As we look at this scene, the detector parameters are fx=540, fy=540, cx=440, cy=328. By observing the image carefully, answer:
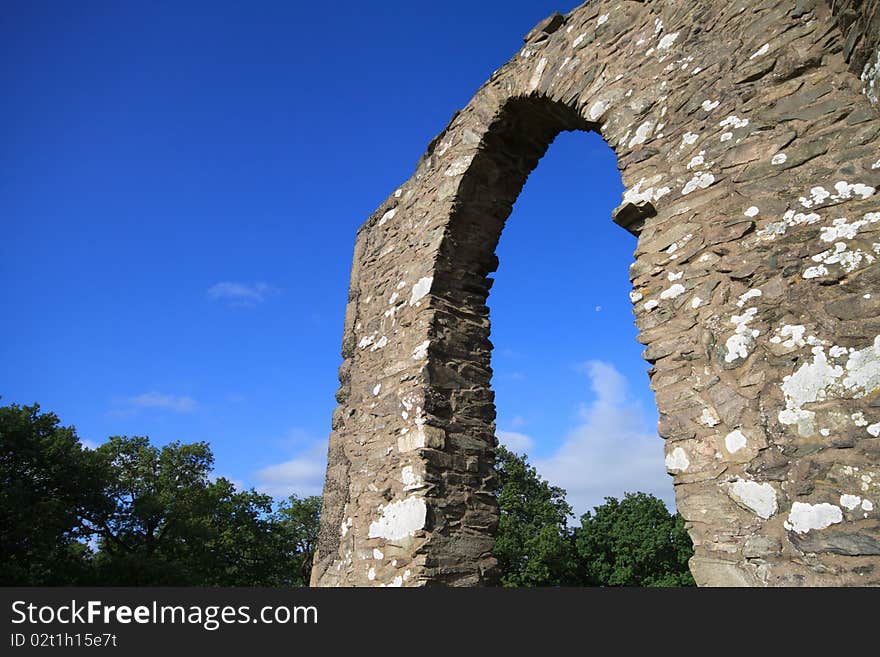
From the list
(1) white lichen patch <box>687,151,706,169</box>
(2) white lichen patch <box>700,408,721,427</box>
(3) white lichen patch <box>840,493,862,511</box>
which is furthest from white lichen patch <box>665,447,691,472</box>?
(1) white lichen patch <box>687,151,706,169</box>

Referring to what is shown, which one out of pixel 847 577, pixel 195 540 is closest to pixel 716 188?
pixel 847 577

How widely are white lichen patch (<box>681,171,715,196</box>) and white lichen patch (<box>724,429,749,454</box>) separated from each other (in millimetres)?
1246

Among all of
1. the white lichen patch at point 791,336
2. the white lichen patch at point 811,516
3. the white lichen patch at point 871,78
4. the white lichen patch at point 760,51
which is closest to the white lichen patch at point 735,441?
the white lichen patch at point 811,516

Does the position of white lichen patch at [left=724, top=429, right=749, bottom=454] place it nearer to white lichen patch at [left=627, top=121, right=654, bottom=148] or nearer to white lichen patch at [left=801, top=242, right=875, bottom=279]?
white lichen patch at [left=801, top=242, right=875, bottom=279]

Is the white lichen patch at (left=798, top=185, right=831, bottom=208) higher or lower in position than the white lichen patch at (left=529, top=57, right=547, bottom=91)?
lower

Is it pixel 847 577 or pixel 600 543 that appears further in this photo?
pixel 600 543

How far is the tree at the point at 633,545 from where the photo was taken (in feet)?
70.3

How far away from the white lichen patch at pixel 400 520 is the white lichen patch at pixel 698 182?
2541mm

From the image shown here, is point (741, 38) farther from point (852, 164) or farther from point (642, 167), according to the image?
point (852, 164)

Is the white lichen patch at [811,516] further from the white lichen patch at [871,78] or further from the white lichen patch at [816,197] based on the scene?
the white lichen patch at [871,78]

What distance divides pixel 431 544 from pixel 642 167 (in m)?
2.72

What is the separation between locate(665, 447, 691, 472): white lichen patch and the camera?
2424 millimetres

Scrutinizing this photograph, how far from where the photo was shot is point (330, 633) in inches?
97.6

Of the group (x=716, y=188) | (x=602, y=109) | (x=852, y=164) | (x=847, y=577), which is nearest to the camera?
(x=847, y=577)
